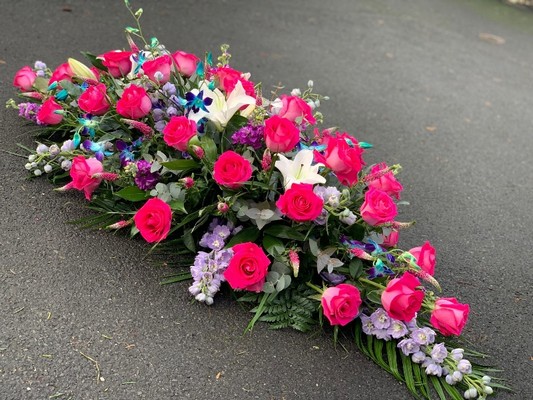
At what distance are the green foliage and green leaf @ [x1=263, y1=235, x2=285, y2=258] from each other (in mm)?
165

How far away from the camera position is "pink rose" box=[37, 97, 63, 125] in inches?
117

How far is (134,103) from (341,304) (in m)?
1.24

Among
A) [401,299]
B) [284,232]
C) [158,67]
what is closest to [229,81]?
[158,67]

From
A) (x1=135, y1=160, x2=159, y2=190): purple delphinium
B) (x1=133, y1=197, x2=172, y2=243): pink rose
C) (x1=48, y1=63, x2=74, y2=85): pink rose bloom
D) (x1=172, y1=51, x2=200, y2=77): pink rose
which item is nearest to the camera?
(x1=133, y1=197, x2=172, y2=243): pink rose

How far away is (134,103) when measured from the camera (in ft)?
8.88

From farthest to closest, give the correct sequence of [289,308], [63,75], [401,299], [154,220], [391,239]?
1. [63,75]
2. [391,239]
3. [289,308]
4. [154,220]
5. [401,299]

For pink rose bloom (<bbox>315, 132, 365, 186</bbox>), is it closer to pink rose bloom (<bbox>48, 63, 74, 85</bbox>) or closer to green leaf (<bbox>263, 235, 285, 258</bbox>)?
green leaf (<bbox>263, 235, 285, 258</bbox>)

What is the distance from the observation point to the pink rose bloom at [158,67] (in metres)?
2.83

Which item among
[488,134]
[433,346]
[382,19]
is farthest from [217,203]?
Result: [382,19]

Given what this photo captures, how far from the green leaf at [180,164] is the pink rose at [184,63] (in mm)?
577

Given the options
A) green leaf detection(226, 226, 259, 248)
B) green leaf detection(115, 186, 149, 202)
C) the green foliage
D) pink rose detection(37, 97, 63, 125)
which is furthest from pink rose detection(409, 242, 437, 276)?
pink rose detection(37, 97, 63, 125)

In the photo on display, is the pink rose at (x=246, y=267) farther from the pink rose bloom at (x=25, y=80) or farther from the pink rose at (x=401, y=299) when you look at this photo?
the pink rose bloom at (x=25, y=80)

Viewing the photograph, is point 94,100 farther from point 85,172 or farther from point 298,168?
point 298,168

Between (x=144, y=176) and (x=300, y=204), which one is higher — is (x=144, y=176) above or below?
below
